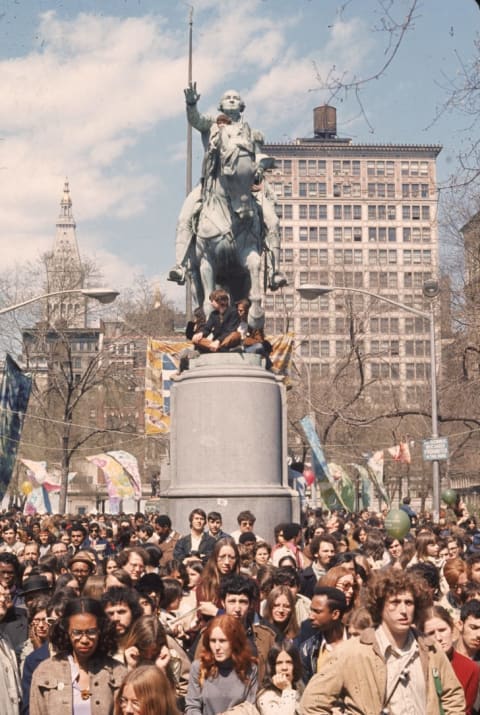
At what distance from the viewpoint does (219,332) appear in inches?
778

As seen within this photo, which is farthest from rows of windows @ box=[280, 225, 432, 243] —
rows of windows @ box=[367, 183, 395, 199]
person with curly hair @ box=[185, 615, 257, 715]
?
person with curly hair @ box=[185, 615, 257, 715]

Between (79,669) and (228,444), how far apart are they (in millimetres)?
13371

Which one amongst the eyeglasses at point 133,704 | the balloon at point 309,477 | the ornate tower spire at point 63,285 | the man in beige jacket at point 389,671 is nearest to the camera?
the eyeglasses at point 133,704

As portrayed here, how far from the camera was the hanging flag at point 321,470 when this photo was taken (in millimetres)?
28219

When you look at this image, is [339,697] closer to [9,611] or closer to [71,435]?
[9,611]

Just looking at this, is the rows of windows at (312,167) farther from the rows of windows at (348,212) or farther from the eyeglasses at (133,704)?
the eyeglasses at (133,704)

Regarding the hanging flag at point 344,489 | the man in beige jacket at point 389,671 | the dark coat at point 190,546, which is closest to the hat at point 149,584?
the man in beige jacket at point 389,671

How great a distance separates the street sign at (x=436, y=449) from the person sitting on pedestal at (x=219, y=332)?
232 inches

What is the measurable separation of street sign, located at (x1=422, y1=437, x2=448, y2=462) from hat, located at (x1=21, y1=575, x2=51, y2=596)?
15477 millimetres

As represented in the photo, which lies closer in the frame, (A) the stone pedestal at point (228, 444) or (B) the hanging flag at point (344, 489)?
(A) the stone pedestal at point (228, 444)

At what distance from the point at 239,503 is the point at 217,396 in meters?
1.90

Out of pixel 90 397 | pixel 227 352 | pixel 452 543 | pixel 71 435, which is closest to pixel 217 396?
pixel 227 352

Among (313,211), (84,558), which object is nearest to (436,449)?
(84,558)

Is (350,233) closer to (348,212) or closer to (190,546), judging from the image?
(348,212)
